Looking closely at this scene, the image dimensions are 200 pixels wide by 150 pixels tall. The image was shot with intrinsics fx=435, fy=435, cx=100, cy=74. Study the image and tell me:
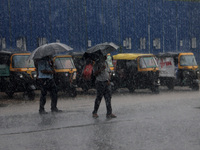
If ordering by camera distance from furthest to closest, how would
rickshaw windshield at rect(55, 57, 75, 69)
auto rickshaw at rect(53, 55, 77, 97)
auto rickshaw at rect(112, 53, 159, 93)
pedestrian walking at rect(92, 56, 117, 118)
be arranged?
auto rickshaw at rect(112, 53, 159, 93) → rickshaw windshield at rect(55, 57, 75, 69) → auto rickshaw at rect(53, 55, 77, 97) → pedestrian walking at rect(92, 56, 117, 118)

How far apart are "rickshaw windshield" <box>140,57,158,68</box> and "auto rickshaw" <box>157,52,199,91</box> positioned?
1549 mm

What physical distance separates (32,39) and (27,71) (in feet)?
41.1

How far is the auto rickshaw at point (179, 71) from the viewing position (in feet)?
64.3

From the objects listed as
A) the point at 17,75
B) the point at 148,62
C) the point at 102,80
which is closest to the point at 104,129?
the point at 102,80

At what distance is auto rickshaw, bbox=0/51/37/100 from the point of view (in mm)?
16406

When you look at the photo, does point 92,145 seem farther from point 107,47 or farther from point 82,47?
point 82,47

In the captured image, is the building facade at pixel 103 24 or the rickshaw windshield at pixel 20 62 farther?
the building facade at pixel 103 24

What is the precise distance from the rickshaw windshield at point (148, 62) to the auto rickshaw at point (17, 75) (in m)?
4.74

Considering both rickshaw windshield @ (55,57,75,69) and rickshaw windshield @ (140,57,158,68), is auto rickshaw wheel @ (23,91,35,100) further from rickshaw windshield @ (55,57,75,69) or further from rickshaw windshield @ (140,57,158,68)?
rickshaw windshield @ (140,57,158,68)

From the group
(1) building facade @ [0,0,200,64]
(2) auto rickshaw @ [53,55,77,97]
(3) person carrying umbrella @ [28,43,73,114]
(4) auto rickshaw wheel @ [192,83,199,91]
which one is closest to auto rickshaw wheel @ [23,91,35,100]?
(2) auto rickshaw @ [53,55,77,97]

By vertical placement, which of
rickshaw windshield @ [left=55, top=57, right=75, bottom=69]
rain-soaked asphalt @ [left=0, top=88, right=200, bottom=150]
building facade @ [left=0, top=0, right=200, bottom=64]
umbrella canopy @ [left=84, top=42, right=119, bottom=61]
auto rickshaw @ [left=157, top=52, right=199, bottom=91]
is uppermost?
building facade @ [left=0, top=0, right=200, bottom=64]

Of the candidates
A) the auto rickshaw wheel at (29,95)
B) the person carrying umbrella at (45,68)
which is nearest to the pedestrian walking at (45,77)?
the person carrying umbrella at (45,68)

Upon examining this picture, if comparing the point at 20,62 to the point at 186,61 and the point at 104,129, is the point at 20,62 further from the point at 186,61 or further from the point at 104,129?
the point at 104,129

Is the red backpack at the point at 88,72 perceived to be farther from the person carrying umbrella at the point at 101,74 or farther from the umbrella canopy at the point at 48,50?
the umbrella canopy at the point at 48,50
